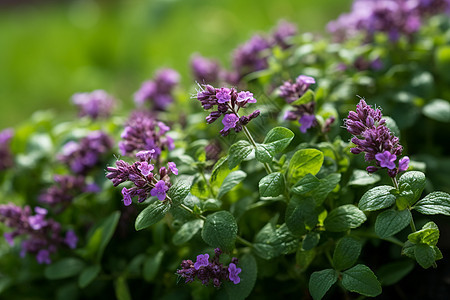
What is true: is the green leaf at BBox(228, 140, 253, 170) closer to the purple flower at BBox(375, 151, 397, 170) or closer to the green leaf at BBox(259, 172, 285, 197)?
the green leaf at BBox(259, 172, 285, 197)

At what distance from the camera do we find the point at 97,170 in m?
2.15

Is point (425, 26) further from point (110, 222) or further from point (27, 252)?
point (27, 252)

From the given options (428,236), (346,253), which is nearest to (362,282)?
(346,253)

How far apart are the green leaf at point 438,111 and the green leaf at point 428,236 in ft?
2.09

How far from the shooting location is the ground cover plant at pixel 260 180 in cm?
142

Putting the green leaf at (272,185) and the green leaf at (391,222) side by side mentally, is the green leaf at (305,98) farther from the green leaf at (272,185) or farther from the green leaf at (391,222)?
the green leaf at (391,222)

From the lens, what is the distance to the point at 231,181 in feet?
5.03

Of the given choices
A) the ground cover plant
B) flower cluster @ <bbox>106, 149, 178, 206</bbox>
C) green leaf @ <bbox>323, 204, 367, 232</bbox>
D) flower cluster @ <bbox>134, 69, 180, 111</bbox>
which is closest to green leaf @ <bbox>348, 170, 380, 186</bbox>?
the ground cover plant

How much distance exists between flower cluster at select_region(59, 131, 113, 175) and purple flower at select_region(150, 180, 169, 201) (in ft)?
2.53

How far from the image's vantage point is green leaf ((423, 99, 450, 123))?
1886mm

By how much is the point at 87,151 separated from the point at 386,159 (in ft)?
4.07

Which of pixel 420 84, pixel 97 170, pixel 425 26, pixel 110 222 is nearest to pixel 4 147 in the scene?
pixel 97 170

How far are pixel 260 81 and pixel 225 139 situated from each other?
471 mm

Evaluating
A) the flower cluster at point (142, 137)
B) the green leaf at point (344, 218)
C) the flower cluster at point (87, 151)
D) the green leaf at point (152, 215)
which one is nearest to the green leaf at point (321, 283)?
the green leaf at point (344, 218)
